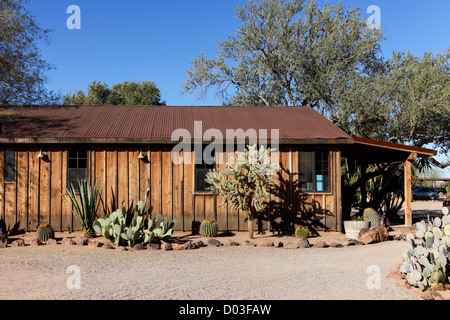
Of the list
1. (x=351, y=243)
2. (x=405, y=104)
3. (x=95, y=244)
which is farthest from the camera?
(x=405, y=104)

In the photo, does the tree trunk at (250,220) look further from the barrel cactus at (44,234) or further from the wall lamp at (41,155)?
the wall lamp at (41,155)

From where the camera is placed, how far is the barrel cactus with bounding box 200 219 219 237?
1081cm

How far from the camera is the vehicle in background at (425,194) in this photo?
112ft

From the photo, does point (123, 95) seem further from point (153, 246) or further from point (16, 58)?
point (153, 246)

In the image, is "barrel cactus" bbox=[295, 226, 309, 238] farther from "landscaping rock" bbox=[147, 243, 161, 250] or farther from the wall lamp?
the wall lamp

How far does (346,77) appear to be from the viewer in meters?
20.9

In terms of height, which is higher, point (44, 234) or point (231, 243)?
point (44, 234)

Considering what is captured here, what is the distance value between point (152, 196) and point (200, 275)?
5457 millimetres

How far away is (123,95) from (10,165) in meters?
28.0

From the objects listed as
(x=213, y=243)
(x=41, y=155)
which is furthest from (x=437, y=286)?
(x=41, y=155)

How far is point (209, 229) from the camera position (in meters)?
10.8

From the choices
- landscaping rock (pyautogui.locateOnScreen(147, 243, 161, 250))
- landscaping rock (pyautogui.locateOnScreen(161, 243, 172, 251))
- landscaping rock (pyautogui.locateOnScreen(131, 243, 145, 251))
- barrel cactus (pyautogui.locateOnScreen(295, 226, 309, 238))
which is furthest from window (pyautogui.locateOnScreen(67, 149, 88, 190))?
barrel cactus (pyautogui.locateOnScreen(295, 226, 309, 238))

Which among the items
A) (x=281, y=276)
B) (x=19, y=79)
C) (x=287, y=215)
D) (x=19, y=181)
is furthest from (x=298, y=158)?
(x=19, y=79)
